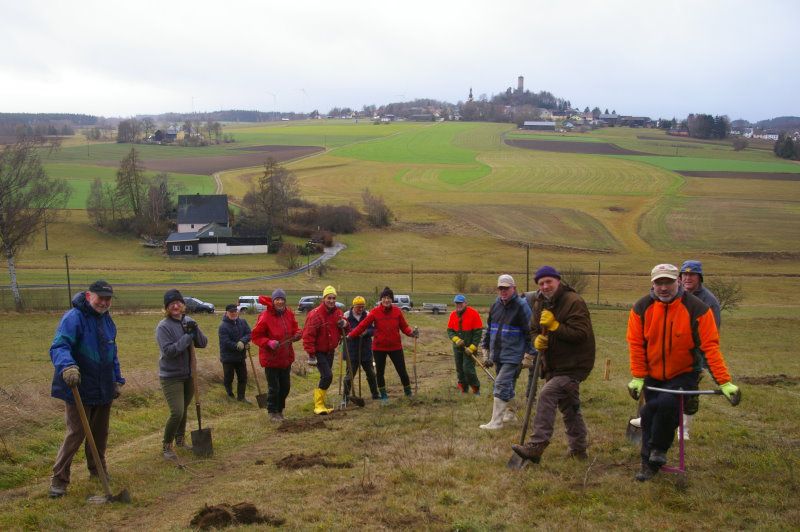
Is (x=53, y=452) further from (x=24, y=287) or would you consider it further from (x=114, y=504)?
(x=24, y=287)

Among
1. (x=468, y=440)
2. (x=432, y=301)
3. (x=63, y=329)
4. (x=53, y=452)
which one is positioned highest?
(x=63, y=329)

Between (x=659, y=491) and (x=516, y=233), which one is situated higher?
(x=659, y=491)

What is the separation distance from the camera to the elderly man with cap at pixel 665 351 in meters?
7.55

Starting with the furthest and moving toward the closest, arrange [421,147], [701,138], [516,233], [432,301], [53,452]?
[701,138] → [421,147] → [516,233] → [432,301] → [53,452]

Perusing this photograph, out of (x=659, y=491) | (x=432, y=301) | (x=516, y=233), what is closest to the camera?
(x=659, y=491)

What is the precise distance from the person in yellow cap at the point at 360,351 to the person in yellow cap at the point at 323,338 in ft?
2.92

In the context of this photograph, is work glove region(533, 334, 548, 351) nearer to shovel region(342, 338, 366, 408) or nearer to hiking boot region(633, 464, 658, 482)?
hiking boot region(633, 464, 658, 482)

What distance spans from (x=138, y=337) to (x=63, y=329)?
84.0 ft

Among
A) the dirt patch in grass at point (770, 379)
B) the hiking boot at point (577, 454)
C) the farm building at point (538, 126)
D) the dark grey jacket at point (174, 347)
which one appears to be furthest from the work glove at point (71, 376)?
the farm building at point (538, 126)

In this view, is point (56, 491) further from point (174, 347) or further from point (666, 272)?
point (666, 272)

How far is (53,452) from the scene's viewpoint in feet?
36.3

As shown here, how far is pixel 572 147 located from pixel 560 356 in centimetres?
14853

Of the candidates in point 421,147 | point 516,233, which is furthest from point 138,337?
point 421,147

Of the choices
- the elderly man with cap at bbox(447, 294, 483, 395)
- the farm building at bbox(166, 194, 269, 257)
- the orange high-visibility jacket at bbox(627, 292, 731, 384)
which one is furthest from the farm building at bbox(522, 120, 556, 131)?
the orange high-visibility jacket at bbox(627, 292, 731, 384)
